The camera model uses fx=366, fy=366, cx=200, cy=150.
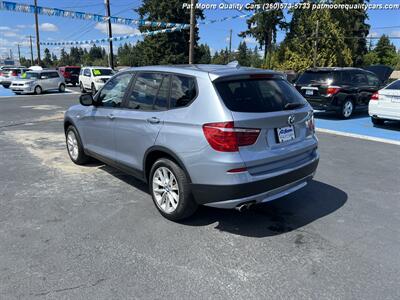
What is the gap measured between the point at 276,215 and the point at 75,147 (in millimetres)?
3759

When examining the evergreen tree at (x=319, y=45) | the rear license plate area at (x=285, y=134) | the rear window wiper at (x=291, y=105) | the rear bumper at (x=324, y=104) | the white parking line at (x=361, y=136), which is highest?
the evergreen tree at (x=319, y=45)

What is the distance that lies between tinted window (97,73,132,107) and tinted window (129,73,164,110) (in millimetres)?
264

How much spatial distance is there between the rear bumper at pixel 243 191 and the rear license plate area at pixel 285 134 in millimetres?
360

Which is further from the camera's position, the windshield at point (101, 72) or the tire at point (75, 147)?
the windshield at point (101, 72)

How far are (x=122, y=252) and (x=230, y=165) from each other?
1330 millimetres

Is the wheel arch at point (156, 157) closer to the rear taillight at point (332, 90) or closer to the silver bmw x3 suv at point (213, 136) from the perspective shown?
the silver bmw x3 suv at point (213, 136)

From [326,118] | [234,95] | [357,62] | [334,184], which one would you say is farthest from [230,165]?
[357,62]

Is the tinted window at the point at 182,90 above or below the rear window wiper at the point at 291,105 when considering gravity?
above

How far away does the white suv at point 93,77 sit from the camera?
76.2ft

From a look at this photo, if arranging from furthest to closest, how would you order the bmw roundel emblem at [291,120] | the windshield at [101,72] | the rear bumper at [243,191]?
the windshield at [101,72], the bmw roundel emblem at [291,120], the rear bumper at [243,191]

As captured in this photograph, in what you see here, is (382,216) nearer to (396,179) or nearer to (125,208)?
(396,179)

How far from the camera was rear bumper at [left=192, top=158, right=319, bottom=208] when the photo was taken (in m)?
3.56

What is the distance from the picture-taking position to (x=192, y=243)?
370 centimetres

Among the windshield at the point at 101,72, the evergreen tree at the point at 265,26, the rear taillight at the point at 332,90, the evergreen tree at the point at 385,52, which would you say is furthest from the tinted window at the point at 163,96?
the evergreen tree at the point at 385,52
